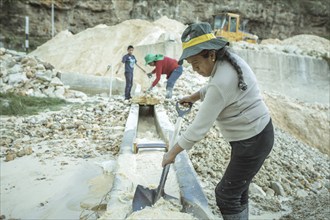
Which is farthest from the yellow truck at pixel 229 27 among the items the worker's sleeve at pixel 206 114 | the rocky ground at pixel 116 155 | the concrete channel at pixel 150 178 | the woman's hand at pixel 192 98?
the worker's sleeve at pixel 206 114

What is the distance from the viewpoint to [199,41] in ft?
6.10

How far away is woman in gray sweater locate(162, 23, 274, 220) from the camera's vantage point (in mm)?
1828

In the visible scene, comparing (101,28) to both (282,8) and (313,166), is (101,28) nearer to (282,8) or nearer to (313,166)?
(313,166)

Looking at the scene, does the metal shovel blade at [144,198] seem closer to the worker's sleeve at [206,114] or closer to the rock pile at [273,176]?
the worker's sleeve at [206,114]

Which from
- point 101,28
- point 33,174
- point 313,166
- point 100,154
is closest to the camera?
point 33,174

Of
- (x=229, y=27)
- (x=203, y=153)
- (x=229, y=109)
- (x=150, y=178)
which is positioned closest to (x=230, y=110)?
(x=229, y=109)

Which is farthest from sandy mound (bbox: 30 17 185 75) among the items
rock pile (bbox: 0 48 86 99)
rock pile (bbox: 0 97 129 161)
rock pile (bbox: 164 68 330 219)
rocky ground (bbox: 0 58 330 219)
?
rock pile (bbox: 164 68 330 219)

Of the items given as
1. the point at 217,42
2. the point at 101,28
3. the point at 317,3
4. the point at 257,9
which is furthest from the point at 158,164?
the point at 317,3

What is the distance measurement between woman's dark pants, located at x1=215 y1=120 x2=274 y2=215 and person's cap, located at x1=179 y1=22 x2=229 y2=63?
63 centimetres

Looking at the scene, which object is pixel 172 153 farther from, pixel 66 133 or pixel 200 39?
pixel 66 133

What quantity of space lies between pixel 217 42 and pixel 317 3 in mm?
33749

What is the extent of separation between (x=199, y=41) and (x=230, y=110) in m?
0.45

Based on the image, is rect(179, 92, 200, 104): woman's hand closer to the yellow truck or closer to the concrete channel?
the concrete channel

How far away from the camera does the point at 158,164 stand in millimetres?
3684
